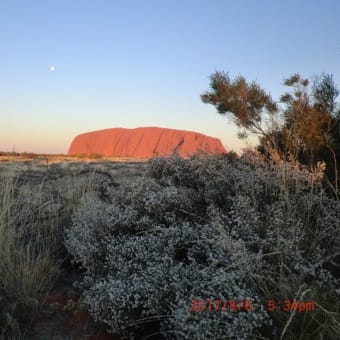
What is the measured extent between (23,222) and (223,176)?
2597mm

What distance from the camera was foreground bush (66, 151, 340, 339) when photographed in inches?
104

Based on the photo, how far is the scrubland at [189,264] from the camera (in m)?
2.67

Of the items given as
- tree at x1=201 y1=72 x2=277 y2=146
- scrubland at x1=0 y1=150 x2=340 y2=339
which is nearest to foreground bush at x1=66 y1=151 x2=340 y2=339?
scrubland at x1=0 y1=150 x2=340 y2=339

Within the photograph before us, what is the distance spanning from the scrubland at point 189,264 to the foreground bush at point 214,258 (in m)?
0.01

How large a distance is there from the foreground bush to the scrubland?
0.01 metres

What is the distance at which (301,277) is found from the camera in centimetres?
298

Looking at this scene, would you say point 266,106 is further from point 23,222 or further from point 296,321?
point 296,321

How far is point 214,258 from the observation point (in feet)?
10.2
